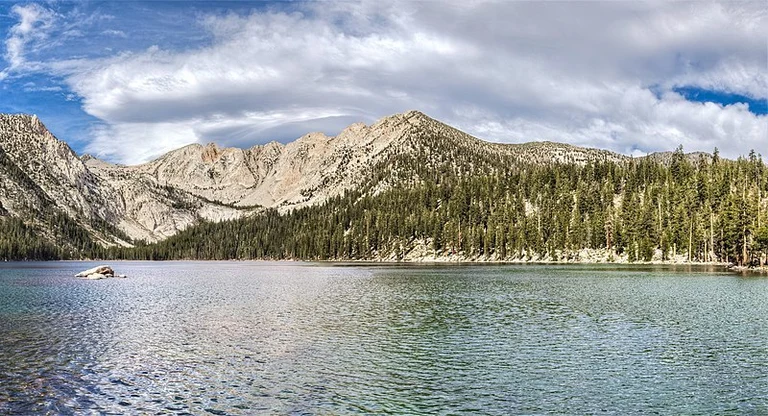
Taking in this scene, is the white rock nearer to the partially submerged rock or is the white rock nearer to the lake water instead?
the partially submerged rock

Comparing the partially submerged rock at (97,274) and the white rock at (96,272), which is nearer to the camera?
the partially submerged rock at (97,274)

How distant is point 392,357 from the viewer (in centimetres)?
3556

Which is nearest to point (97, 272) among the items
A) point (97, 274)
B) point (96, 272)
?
point (96, 272)

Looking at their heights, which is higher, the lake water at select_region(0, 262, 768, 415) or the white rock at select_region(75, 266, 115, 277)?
the white rock at select_region(75, 266, 115, 277)

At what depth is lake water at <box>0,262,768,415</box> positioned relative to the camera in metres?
25.7

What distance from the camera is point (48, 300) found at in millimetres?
73375

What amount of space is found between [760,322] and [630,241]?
5741 inches

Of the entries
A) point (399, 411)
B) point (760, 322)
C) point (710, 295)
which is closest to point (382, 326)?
point (399, 411)

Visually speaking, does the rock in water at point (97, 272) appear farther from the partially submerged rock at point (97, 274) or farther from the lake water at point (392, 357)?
the lake water at point (392, 357)

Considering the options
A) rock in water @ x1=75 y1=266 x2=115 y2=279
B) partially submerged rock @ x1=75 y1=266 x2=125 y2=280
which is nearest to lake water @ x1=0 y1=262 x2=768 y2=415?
partially submerged rock @ x1=75 y1=266 x2=125 y2=280

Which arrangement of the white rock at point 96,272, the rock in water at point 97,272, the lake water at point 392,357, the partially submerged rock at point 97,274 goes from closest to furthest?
the lake water at point 392,357 < the partially submerged rock at point 97,274 < the rock in water at point 97,272 < the white rock at point 96,272

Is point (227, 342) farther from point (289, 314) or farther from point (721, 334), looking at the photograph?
point (721, 334)

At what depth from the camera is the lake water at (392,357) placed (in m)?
25.7

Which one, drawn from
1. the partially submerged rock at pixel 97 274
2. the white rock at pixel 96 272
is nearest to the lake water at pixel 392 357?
the partially submerged rock at pixel 97 274
